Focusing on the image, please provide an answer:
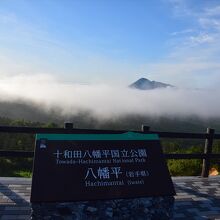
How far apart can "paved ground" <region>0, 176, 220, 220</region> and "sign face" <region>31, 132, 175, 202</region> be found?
1332 millimetres

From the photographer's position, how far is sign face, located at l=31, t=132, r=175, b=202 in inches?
222

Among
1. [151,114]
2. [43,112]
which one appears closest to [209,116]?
[151,114]

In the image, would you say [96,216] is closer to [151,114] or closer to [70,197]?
[70,197]

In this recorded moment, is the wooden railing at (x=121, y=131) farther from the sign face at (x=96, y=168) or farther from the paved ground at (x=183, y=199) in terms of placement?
the sign face at (x=96, y=168)

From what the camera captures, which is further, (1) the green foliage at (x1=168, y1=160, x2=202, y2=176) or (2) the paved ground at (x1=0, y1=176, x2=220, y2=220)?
(1) the green foliage at (x1=168, y1=160, x2=202, y2=176)

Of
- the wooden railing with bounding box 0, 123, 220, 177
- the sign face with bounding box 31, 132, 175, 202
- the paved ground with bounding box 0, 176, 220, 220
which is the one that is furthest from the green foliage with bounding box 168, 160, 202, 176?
the sign face with bounding box 31, 132, 175, 202

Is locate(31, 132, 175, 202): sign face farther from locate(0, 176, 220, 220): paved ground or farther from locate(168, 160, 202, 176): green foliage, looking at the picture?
locate(168, 160, 202, 176): green foliage

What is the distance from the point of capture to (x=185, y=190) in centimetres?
892

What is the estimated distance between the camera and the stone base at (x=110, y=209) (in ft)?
18.4

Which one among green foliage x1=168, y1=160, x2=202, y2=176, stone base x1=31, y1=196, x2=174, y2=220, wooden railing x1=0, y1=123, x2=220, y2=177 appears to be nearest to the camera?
stone base x1=31, y1=196, x2=174, y2=220

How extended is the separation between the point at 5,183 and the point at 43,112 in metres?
136

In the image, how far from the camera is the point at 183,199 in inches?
324

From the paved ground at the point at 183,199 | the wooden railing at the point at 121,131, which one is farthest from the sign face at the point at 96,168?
the wooden railing at the point at 121,131

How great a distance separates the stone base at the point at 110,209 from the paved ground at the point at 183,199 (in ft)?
3.78
